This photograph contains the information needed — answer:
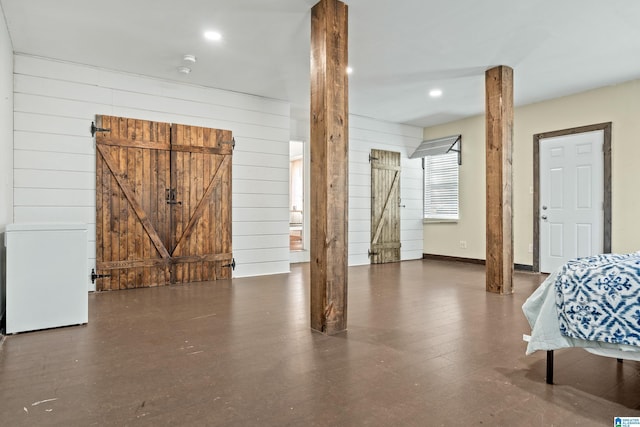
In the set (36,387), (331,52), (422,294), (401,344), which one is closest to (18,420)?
(36,387)

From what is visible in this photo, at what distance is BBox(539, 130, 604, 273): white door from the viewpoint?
213 inches

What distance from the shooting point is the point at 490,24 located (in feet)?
11.9

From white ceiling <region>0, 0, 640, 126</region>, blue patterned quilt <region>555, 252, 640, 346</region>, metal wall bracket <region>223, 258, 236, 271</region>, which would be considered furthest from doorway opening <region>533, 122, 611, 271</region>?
metal wall bracket <region>223, 258, 236, 271</region>

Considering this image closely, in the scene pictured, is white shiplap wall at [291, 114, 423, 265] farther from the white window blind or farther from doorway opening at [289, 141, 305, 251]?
doorway opening at [289, 141, 305, 251]

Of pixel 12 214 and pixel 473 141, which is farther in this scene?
pixel 473 141

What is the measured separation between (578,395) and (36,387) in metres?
2.84

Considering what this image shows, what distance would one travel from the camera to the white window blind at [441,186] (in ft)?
24.5

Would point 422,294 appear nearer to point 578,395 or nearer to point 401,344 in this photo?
point 401,344

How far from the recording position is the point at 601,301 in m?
1.86

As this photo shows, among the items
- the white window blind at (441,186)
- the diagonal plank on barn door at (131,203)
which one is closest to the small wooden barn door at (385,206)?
the white window blind at (441,186)

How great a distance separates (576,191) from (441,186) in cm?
250

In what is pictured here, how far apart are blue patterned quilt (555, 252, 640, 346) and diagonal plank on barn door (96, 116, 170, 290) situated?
14.7 ft

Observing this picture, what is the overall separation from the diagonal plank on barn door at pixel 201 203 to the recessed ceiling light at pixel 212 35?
5.21ft

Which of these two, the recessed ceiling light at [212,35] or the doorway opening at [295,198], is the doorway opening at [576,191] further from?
the recessed ceiling light at [212,35]
